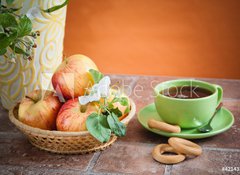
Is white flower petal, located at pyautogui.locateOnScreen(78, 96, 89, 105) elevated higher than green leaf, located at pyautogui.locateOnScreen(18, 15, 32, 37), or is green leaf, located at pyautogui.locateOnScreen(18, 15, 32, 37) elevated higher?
green leaf, located at pyautogui.locateOnScreen(18, 15, 32, 37)

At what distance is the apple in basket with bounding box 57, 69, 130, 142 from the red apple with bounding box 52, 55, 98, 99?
28 millimetres

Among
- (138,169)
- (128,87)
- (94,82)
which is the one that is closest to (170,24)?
(128,87)

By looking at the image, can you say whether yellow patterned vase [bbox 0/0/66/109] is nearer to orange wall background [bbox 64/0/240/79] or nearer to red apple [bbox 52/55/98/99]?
red apple [bbox 52/55/98/99]

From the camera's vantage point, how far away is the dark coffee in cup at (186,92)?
3.25 ft

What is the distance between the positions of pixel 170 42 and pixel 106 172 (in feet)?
5.00

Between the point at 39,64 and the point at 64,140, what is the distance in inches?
13.5

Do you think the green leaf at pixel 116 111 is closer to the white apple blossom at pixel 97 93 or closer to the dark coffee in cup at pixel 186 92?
the white apple blossom at pixel 97 93

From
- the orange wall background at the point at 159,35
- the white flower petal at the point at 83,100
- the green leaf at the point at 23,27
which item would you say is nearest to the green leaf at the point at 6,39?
the green leaf at the point at 23,27

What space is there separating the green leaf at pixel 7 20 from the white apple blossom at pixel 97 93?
0.71 ft

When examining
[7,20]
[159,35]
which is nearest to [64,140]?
[7,20]

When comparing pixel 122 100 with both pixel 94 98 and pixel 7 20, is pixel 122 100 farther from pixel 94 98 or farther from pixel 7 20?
pixel 7 20

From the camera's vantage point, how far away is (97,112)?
0.87 metres

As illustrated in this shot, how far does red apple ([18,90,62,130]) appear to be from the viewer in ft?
2.99

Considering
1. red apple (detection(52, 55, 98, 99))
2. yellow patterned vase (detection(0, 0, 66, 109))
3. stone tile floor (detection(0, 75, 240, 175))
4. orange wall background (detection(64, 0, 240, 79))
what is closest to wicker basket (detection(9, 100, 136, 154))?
stone tile floor (detection(0, 75, 240, 175))
